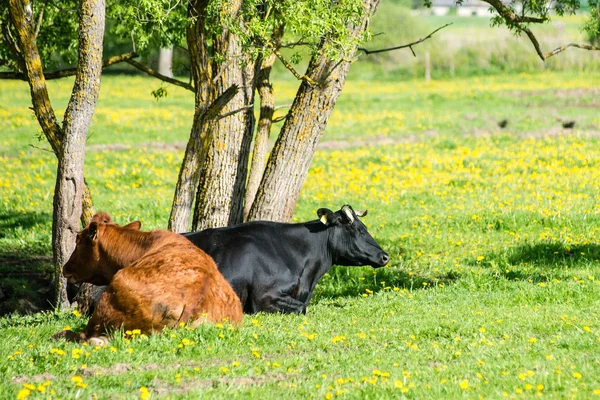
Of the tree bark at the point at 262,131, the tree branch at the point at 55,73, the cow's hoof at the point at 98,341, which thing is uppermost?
the tree branch at the point at 55,73

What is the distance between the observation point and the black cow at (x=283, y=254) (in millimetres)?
10102

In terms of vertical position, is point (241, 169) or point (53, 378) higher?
point (241, 169)

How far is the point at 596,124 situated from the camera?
92.0 ft

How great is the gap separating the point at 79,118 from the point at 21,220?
7.37 m

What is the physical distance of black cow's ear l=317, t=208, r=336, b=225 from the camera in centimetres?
1091

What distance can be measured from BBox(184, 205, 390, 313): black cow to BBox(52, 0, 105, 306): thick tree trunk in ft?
5.09

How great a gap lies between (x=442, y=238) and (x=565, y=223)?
2.17 metres

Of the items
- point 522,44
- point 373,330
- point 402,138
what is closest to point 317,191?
point 402,138

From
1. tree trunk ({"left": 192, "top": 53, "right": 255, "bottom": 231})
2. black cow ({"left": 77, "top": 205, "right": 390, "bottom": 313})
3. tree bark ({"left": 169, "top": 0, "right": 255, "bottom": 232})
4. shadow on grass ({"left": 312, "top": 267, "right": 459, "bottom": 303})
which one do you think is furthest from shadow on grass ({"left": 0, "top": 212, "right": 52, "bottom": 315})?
shadow on grass ({"left": 312, "top": 267, "right": 459, "bottom": 303})

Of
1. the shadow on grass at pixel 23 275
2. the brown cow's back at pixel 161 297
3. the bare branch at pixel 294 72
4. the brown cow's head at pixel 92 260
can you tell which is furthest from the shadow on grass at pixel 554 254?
the shadow on grass at pixel 23 275

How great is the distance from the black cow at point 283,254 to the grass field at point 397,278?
435mm

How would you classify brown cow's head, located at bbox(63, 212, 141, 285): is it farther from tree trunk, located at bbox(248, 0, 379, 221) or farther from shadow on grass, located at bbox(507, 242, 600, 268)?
shadow on grass, located at bbox(507, 242, 600, 268)

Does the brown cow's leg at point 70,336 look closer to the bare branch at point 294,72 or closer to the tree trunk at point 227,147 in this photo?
the tree trunk at point 227,147

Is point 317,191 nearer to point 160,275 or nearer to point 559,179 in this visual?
point 559,179
